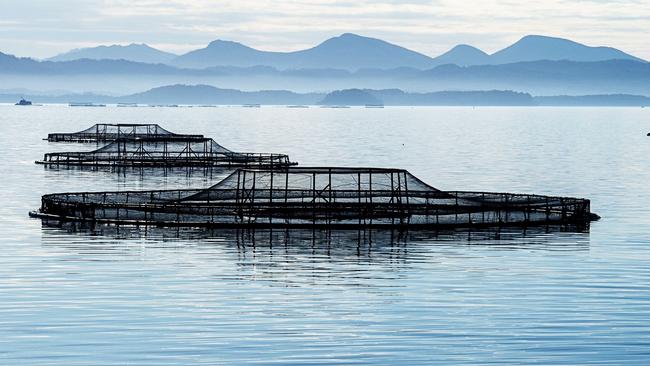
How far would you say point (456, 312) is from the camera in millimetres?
54656

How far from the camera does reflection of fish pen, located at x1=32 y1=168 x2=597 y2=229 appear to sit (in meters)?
86.9

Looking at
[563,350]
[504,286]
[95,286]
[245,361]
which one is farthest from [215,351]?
[504,286]

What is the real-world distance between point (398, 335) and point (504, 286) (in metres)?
14.7

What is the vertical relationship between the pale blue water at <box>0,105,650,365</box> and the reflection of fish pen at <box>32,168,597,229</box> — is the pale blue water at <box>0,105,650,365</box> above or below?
below

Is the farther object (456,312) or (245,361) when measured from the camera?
(456,312)

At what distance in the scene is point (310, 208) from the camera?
292ft

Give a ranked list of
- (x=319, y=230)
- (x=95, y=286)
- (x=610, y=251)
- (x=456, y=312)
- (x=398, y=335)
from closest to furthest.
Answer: (x=398, y=335) → (x=456, y=312) → (x=95, y=286) → (x=610, y=251) → (x=319, y=230)

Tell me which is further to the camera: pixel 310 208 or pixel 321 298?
pixel 310 208

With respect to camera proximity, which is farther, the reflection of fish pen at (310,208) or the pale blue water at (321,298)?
the reflection of fish pen at (310,208)

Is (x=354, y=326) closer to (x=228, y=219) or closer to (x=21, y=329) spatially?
(x=21, y=329)

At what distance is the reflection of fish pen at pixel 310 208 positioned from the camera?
8688cm

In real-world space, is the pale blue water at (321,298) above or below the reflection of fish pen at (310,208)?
below

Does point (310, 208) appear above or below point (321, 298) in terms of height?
above

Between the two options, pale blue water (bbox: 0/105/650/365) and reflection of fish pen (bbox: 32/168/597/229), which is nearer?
pale blue water (bbox: 0/105/650/365)
